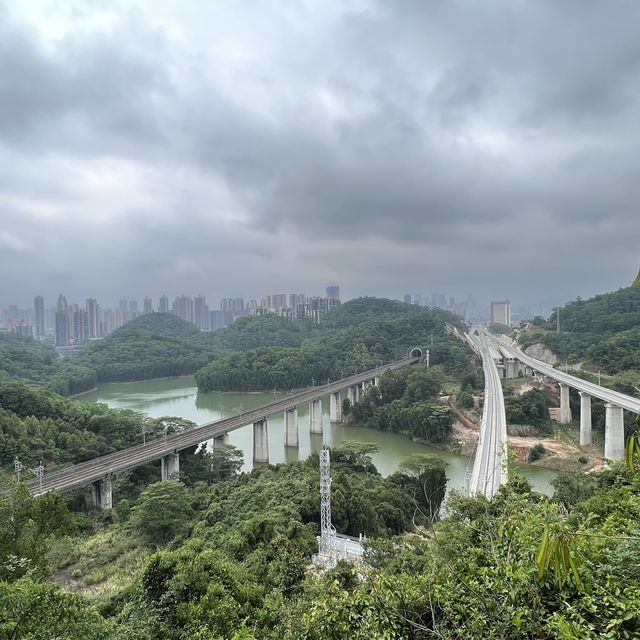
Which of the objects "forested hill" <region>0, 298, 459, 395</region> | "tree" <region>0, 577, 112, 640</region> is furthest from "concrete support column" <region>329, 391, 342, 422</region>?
"tree" <region>0, 577, 112, 640</region>

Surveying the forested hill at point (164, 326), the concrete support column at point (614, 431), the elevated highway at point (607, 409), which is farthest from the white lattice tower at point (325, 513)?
the forested hill at point (164, 326)

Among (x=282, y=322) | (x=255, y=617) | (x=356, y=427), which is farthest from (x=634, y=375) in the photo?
(x=282, y=322)

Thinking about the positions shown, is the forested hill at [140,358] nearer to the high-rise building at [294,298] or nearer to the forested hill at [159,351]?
the forested hill at [159,351]

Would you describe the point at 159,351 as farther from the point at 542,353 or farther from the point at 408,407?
the point at 542,353

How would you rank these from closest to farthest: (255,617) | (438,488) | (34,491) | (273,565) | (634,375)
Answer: (255,617)
(273,565)
(34,491)
(438,488)
(634,375)

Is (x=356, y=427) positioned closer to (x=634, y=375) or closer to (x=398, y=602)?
(x=634, y=375)
